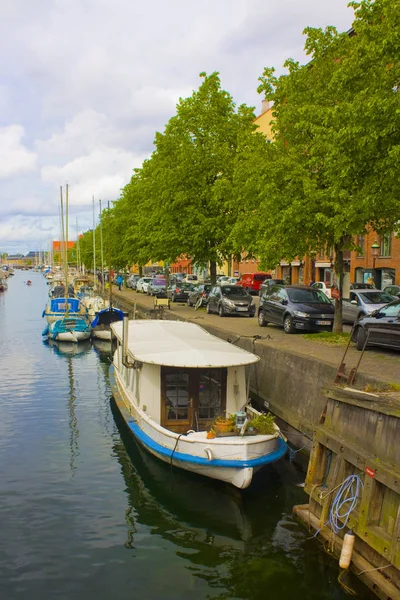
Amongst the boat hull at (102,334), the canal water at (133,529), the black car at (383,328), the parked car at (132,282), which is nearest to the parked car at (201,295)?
the boat hull at (102,334)

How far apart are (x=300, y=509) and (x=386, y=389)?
267 centimetres

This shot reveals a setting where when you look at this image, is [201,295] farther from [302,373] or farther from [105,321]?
[302,373]

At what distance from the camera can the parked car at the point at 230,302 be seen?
102 ft

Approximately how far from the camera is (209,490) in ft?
38.4

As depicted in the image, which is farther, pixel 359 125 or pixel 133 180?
pixel 133 180

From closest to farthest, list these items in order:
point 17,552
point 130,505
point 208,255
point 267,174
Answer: point 17,552
point 130,505
point 267,174
point 208,255

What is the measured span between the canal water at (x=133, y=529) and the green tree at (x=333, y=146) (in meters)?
8.22

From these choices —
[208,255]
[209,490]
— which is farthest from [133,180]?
[209,490]

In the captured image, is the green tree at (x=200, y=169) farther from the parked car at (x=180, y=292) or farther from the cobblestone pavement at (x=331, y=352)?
the parked car at (x=180, y=292)

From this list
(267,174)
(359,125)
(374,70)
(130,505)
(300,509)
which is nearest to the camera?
(300,509)

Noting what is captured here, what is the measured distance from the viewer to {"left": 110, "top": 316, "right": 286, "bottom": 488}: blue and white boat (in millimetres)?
11133

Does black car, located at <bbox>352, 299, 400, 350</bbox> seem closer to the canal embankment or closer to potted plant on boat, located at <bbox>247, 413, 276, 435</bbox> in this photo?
the canal embankment

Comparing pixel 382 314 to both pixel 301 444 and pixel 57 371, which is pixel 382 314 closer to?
pixel 301 444

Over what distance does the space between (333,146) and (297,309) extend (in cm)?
817
